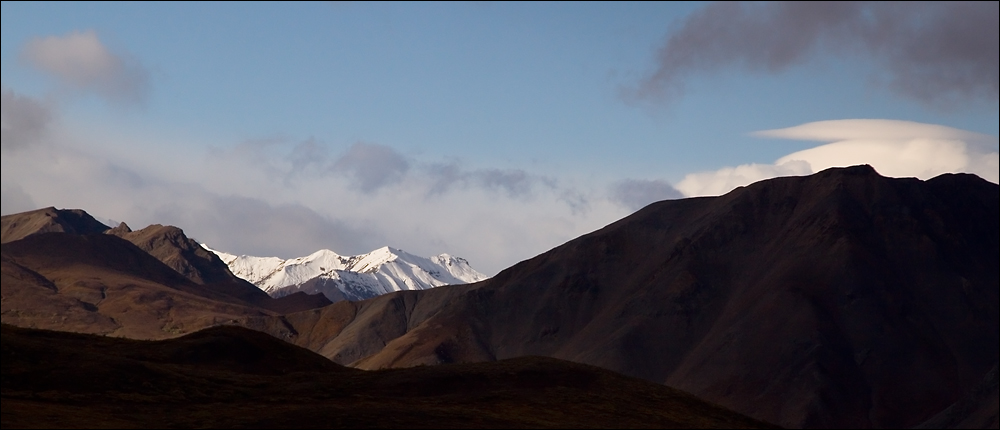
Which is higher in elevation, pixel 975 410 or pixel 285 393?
pixel 975 410

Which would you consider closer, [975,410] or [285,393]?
[285,393]

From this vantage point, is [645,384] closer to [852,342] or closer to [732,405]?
[732,405]

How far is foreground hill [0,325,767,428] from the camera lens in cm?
7150

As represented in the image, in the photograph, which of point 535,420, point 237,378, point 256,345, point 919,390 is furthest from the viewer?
point 919,390

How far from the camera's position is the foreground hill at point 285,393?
235 feet

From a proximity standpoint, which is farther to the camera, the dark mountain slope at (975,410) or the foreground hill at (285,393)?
the dark mountain slope at (975,410)

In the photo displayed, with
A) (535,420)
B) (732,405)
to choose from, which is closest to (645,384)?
(535,420)

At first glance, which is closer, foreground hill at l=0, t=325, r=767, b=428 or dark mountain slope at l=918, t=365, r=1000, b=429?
foreground hill at l=0, t=325, r=767, b=428

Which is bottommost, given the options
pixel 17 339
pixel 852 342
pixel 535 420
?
pixel 535 420

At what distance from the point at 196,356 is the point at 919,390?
124407mm

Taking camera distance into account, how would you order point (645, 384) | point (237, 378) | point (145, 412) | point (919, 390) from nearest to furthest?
point (145, 412) → point (237, 378) → point (645, 384) → point (919, 390)

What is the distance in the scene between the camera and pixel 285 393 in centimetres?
8375

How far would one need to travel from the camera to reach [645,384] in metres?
97.3

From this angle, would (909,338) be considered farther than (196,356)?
Yes
